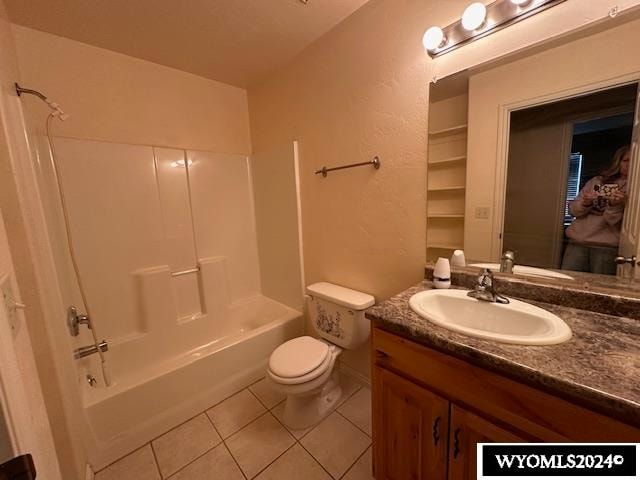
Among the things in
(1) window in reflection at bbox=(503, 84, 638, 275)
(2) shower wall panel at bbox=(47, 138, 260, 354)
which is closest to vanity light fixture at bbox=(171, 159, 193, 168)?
(2) shower wall panel at bbox=(47, 138, 260, 354)

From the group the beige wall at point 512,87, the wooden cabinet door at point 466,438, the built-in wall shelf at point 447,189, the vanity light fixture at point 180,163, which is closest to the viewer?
the wooden cabinet door at point 466,438

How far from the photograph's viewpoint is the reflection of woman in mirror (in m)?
0.87

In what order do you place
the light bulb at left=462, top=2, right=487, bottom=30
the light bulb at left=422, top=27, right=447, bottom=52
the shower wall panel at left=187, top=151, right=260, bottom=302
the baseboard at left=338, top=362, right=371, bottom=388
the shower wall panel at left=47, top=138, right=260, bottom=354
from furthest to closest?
the shower wall panel at left=187, top=151, right=260, bottom=302 → the baseboard at left=338, top=362, right=371, bottom=388 → the shower wall panel at left=47, top=138, right=260, bottom=354 → the light bulb at left=422, top=27, right=447, bottom=52 → the light bulb at left=462, top=2, right=487, bottom=30

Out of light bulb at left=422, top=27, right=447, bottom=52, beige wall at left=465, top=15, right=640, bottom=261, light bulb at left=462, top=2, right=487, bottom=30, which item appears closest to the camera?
beige wall at left=465, top=15, right=640, bottom=261

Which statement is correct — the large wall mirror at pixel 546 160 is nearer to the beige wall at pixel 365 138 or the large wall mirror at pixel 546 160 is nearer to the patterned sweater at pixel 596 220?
the patterned sweater at pixel 596 220

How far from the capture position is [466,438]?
0.79m

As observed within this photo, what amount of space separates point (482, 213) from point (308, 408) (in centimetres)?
142

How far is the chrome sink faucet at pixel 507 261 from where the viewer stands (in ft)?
3.66

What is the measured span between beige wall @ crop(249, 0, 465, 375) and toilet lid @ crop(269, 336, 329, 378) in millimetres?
401

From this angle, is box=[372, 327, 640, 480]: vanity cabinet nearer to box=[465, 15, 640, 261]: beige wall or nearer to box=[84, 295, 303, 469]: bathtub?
box=[465, 15, 640, 261]: beige wall

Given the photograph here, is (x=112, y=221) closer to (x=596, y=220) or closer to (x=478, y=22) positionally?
(x=478, y=22)

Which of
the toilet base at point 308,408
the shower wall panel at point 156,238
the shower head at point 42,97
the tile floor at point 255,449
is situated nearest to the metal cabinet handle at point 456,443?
the tile floor at point 255,449

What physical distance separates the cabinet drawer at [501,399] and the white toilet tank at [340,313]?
1.91ft

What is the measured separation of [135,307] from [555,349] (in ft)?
7.44
